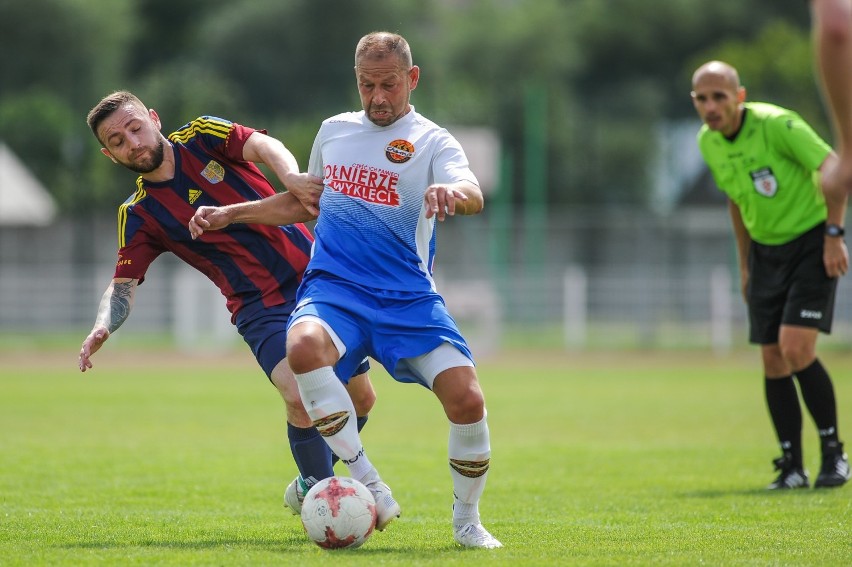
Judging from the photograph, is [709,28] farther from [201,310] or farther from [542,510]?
[542,510]

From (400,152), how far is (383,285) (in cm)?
66

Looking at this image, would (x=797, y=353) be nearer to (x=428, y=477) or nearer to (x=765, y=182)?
(x=765, y=182)

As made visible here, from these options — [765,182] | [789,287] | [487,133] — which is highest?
[487,133]

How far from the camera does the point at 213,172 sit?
702 cm

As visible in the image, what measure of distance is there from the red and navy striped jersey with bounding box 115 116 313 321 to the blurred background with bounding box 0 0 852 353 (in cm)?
1941

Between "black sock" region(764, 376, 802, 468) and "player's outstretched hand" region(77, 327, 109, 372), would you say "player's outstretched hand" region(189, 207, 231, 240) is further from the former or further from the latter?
"black sock" region(764, 376, 802, 468)

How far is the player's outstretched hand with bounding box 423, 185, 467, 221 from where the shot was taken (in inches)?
212

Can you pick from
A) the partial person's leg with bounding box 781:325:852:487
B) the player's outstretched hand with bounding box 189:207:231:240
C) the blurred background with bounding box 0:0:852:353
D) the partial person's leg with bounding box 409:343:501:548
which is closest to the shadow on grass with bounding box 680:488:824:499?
the partial person's leg with bounding box 781:325:852:487

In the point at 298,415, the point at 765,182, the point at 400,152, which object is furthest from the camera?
the point at 765,182

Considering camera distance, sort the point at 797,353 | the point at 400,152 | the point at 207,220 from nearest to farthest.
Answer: the point at 400,152 → the point at 207,220 → the point at 797,353

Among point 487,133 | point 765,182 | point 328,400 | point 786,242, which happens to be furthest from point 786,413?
point 487,133

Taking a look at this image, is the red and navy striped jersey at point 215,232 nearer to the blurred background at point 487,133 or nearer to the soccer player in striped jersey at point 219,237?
the soccer player in striped jersey at point 219,237

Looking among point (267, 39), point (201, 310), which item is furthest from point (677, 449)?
point (267, 39)

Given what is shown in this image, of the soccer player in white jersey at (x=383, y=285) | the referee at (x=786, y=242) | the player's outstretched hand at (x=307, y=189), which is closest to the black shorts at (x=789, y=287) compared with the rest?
the referee at (x=786, y=242)
